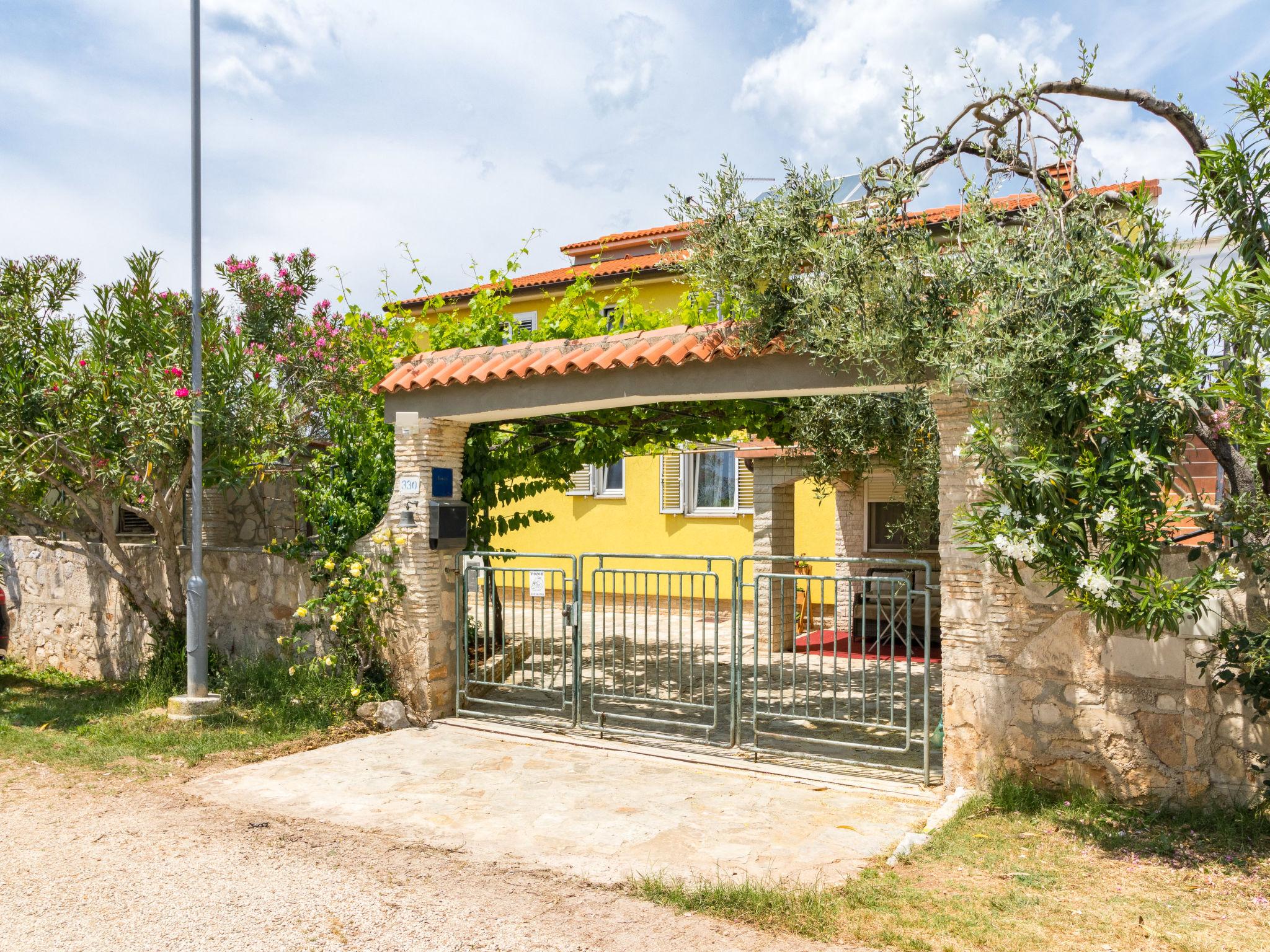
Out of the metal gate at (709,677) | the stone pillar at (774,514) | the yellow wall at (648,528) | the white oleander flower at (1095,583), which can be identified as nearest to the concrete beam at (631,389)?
the metal gate at (709,677)

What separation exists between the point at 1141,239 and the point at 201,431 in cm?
771

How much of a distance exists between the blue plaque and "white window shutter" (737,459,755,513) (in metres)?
9.02

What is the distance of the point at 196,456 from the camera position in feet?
28.8

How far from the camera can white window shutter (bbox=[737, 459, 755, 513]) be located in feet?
56.5

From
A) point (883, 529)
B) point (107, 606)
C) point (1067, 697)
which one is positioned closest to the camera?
point (1067, 697)

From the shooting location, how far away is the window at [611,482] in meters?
18.8

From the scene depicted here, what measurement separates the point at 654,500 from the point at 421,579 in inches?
394

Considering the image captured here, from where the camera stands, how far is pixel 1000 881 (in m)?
4.76

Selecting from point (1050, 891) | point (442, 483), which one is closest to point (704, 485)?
point (442, 483)

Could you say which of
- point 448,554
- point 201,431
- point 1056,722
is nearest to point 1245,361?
point 1056,722

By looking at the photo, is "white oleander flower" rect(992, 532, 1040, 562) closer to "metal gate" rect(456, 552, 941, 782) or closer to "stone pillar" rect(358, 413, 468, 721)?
"metal gate" rect(456, 552, 941, 782)

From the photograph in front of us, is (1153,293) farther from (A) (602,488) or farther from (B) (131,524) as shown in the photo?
(A) (602,488)

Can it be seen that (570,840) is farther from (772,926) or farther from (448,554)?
(448,554)

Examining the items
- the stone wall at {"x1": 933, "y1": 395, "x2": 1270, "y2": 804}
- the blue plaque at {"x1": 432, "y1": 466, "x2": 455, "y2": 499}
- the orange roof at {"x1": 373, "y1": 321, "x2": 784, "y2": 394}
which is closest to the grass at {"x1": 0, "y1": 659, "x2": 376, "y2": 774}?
the blue plaque at {"x1": 432, "y1": 466, "x2": 455, "y2": 499}
